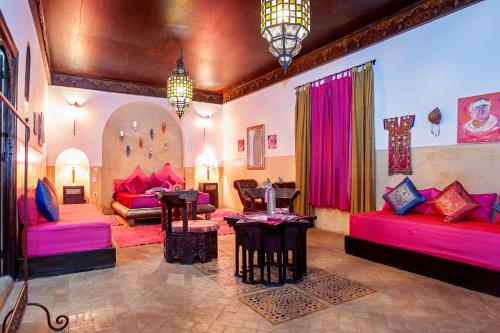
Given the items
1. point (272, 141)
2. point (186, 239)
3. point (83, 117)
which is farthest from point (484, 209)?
point (83, 117)

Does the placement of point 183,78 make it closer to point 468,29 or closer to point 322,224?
point 322,224

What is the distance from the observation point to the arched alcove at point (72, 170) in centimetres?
811

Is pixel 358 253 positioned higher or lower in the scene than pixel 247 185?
lower

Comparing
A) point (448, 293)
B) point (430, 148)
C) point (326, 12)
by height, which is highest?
point (326, 12)

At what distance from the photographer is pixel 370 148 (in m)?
5.39

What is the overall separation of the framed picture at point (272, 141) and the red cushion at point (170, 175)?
271 centimetres

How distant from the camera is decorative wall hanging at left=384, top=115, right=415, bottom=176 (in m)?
4.95

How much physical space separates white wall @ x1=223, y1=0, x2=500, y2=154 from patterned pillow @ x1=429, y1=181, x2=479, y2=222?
0.76 metres

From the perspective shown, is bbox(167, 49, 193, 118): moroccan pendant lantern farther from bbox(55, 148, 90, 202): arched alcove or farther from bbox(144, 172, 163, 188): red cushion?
bbox(55, 148, 90, 202): arched alcove

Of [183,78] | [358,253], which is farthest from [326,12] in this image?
[358,253]

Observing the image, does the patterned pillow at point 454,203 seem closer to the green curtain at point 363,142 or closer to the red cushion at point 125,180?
the green curtain at point 363,142

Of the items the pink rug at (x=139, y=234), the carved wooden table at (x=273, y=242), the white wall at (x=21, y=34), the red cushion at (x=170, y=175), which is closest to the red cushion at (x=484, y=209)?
the carved wooden table at (x=273, y=242)

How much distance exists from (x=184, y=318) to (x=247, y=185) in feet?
18.6

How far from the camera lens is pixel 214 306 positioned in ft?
9.59
